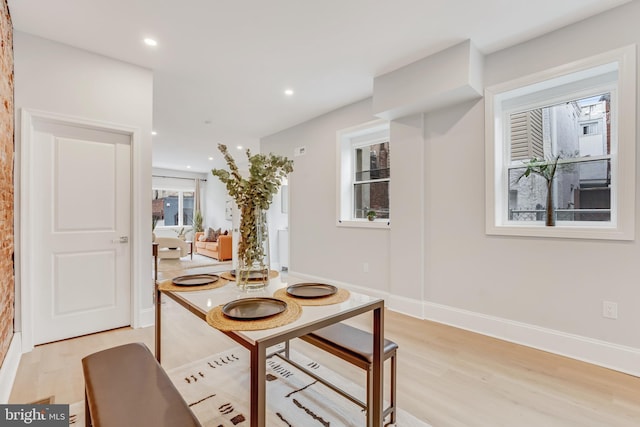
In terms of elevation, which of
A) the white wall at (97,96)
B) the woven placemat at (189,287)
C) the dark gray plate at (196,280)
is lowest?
the woven placemat at (189,287)

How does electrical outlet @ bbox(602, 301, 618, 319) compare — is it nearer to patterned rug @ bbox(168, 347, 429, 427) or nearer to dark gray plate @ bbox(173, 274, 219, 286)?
patterned rug @ bbox(168, 347, 429, 427)

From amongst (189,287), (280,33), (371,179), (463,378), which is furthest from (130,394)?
(371,179)

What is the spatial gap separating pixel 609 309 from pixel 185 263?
23.6 feet

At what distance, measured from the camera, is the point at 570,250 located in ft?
8.07

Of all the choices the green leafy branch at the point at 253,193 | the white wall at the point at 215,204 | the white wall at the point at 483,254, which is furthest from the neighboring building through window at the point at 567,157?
the white wall at the point at 215,204

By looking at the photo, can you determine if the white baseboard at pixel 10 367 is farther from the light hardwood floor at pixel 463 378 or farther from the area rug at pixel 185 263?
the area rug at pixel 185 263

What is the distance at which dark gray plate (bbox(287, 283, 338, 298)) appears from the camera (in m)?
1.51

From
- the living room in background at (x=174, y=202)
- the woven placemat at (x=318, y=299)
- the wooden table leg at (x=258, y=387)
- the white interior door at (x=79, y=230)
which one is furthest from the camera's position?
the living room in background at (x=174, y=202)

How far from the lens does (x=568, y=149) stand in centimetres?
263

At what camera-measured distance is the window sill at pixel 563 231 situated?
2256 millimetres

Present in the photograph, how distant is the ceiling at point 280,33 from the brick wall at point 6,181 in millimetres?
270

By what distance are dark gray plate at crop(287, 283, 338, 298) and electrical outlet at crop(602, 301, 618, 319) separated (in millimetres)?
2190

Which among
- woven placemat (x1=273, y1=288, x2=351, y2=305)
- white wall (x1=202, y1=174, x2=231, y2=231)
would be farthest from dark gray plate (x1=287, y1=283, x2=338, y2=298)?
white wall (x1=202, y1=174, x2=231, y2=231)

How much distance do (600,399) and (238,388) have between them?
2254mm
